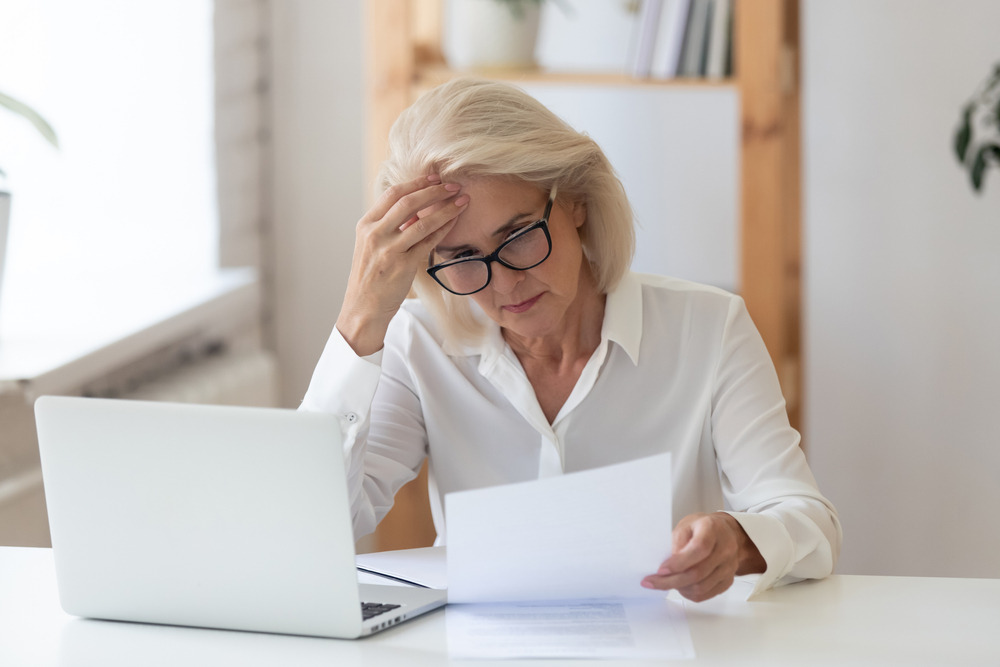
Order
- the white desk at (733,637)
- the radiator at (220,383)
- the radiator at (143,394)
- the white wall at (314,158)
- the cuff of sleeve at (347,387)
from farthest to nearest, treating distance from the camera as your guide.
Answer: the white wall at (314,158)
the radiator at (220,383)
the radiator at (143,394)
the cuff of sleeve at (347,387)
the white desk at (733,637)

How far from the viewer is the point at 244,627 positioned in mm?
928

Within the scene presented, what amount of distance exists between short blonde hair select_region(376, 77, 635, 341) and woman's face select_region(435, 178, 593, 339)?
0.07ft

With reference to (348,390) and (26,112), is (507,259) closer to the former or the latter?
(348,390)

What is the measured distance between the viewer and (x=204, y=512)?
903mm

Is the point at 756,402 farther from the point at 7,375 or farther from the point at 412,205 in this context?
the point at 7,375

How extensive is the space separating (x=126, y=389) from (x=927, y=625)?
5.92ft

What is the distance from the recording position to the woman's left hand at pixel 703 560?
0.94 meters

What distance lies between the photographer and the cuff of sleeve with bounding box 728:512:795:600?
1.03 meters

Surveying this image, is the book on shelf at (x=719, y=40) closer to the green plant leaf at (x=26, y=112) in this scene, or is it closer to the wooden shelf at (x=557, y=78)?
the wooden shelf at (x=557, y=78)

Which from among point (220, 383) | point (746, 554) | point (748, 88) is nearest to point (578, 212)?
point (746, 554)

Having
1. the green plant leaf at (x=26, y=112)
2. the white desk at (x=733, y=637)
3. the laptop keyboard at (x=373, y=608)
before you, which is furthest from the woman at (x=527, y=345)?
the green plant leaf at (x=26, y=112)

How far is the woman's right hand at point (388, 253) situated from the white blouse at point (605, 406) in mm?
159

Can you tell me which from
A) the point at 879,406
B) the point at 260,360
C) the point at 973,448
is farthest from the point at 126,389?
the point at 973,448

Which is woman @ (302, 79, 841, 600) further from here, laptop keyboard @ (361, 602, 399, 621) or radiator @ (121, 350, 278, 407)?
radiator @ (121, 350, 278, 407)
